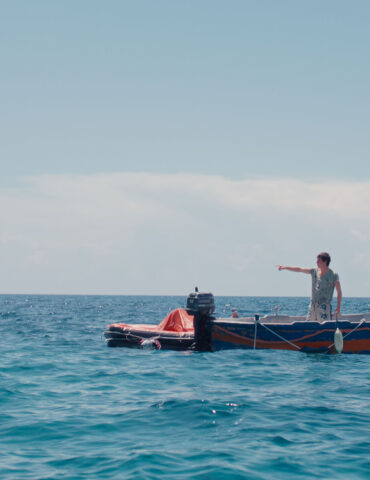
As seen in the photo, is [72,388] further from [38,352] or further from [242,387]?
[38,352]

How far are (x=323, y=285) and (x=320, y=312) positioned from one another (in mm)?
1290

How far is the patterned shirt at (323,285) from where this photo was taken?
15922 mm

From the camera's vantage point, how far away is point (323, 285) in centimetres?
1598

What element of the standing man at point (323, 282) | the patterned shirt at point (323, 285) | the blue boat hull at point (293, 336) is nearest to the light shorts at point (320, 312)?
the standing man at point (323, 282)

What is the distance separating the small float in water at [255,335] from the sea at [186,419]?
3.52 ft

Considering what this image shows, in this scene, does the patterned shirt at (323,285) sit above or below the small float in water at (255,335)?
above

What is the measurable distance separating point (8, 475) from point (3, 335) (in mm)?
19566

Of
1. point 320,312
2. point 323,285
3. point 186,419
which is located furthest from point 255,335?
point 186,419

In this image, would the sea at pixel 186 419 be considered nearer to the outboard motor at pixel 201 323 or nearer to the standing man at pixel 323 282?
the outboard motor at pixel 201 323

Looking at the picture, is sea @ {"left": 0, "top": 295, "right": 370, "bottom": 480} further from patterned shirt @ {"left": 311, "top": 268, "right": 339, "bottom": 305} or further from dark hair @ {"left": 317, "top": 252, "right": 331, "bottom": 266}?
dark hair @ {"left": 317, "top": 252, "right": 331, "bottom": 266}

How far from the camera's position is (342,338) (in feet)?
53.5

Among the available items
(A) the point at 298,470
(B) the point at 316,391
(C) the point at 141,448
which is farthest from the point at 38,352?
(A) the point at 298,470

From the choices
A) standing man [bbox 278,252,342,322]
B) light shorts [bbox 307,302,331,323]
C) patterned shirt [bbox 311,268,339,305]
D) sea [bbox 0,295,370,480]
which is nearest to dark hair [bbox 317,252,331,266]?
standing man [bbox 278,252,342,322]

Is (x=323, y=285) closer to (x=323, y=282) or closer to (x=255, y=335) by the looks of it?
(x=323, y=282)
